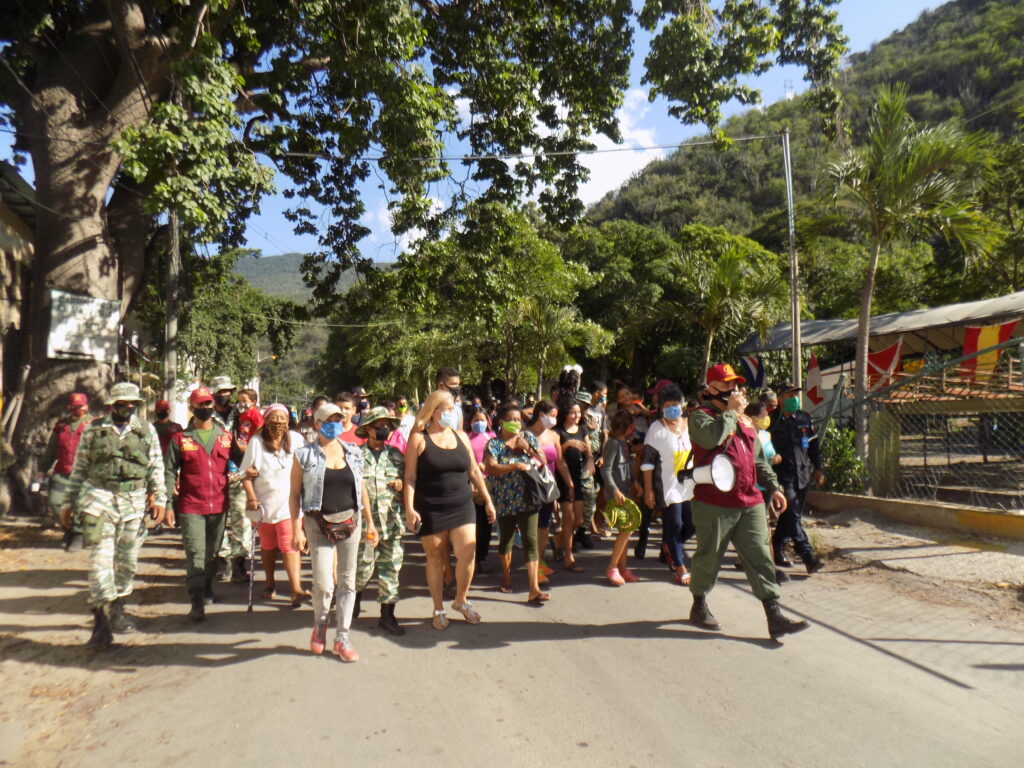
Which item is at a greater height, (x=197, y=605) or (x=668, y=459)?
(x=668, y=459)

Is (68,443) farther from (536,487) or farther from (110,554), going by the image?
(536,487)

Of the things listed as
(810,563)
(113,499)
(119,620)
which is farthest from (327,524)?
(810,563)

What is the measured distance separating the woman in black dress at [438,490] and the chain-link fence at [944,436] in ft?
20.5

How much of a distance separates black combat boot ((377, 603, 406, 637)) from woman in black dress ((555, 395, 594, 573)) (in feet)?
7.62

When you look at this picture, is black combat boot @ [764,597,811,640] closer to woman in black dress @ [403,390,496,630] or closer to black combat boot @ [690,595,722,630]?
black combat boot @ [690,595,722,630]

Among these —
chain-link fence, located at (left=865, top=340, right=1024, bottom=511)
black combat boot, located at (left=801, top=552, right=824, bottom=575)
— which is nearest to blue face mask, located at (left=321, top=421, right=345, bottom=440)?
black combat boot, located at (left=801, top=552, right=824, bottom=575)

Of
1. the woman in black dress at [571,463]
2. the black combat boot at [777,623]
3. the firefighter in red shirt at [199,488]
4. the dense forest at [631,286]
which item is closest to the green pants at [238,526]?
the firefighter in red shirt at [199,488]

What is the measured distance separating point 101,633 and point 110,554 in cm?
57

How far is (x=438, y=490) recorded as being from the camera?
5258 millimetres

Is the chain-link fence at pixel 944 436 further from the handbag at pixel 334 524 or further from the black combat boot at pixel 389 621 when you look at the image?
the handbag at pixel 334 524

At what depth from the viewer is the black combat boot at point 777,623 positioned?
482 centimetres

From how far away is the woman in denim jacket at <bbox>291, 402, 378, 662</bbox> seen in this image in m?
4.79

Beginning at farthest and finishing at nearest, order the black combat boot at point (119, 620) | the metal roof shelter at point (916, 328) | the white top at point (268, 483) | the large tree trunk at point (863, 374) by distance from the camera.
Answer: the metal roof shelter at point (916, 328) → the large tree trunk at point (863, 374) → the white top at point (268, 483) → the black combat boot at point (119, 620)

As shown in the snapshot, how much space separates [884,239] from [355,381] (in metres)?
41.0
